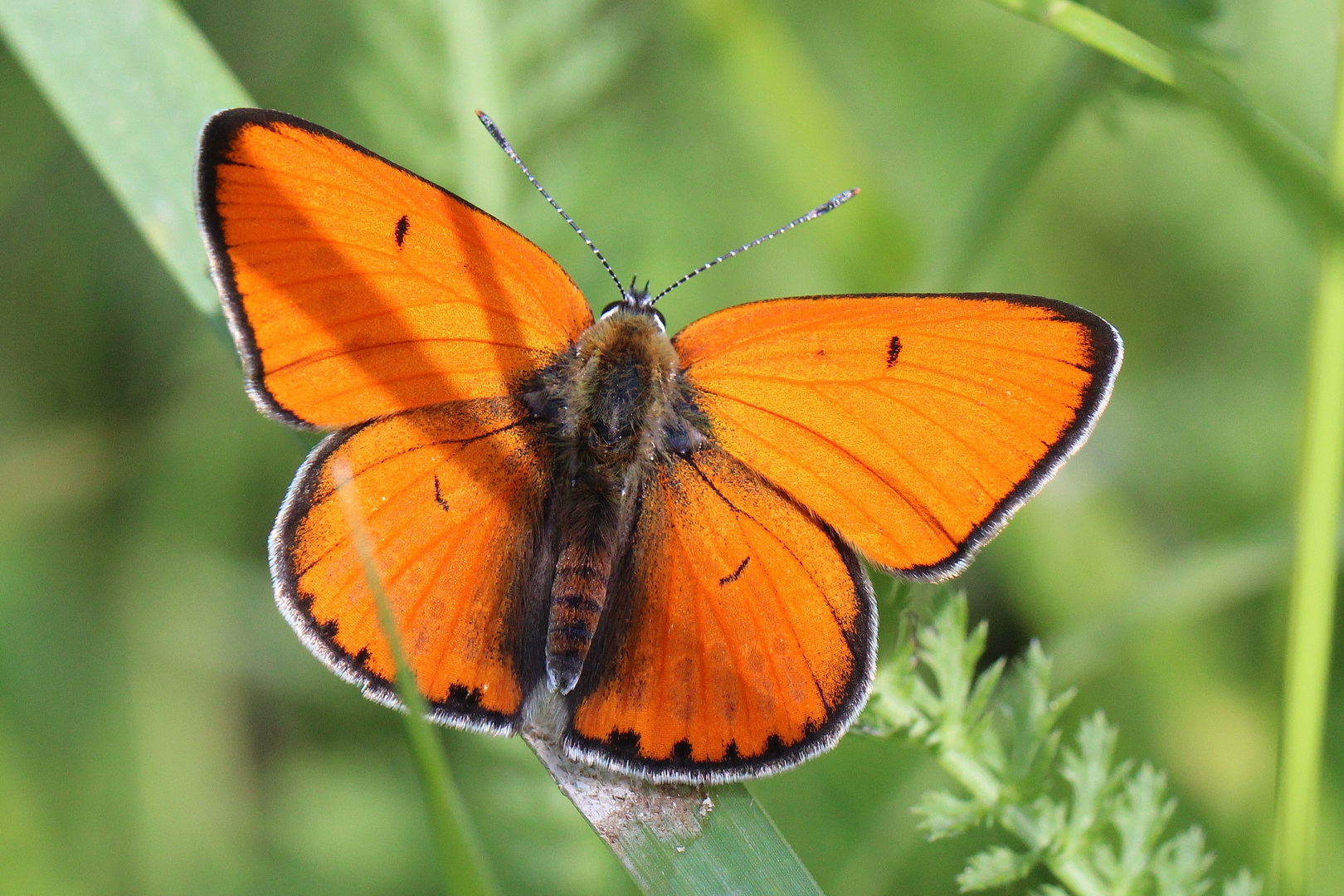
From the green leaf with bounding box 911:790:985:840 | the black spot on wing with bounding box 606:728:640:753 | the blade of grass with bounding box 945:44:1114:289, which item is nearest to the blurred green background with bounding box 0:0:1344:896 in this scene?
the blade of grass with bounding box 945:44:1114:289

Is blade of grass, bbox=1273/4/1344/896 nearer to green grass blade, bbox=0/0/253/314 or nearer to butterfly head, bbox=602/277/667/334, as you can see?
butterfly head, bbox=602/277/667/334

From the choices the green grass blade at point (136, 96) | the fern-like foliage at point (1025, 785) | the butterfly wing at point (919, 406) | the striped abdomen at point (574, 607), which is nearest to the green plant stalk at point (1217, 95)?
the butterfly wing at point (919, 406)

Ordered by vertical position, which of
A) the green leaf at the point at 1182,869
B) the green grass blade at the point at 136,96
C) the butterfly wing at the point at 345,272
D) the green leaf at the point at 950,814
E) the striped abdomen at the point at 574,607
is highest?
the green grass blade at the point at 136,96

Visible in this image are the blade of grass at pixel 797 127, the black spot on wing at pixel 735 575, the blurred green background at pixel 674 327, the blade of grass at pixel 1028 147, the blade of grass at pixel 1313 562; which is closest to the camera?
the blade of grass at pixel 1313 562

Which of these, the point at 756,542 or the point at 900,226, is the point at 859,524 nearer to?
the point at 756,542

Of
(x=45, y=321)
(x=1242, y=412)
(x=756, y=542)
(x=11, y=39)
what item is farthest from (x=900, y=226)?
(x=45, y=321)

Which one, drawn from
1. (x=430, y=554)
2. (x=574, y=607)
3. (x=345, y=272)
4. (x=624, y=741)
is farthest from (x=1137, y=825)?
(x=345, y=272)

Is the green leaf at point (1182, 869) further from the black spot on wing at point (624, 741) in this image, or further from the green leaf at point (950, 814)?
the black spot on wing at point (624, 741)
